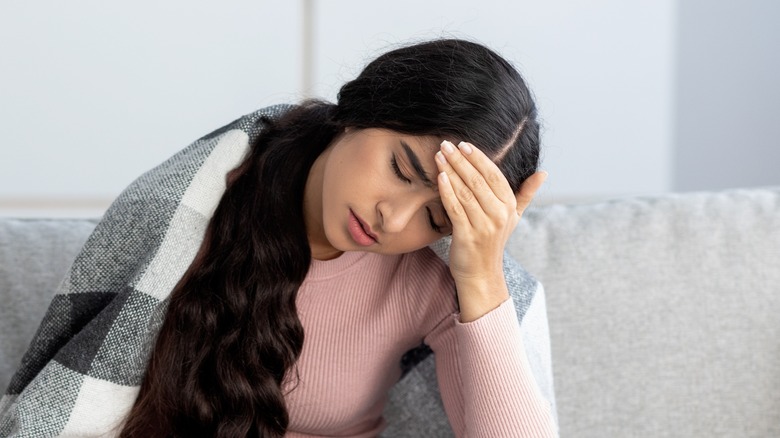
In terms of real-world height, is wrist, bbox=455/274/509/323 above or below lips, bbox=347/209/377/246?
below

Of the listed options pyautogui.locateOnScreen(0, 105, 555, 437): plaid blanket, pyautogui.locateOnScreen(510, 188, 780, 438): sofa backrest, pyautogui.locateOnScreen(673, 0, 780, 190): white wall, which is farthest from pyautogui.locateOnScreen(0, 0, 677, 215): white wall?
pyautogui.locateOnScreen(0, 105, 555, 437): plaid blanket

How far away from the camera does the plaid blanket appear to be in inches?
50.6

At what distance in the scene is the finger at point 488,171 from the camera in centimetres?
118

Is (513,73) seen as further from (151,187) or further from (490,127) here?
(151,187)

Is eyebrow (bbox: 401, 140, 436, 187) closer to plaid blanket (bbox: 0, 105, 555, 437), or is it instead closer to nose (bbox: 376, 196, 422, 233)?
nose (bbox: 376, 196, 422, 233)

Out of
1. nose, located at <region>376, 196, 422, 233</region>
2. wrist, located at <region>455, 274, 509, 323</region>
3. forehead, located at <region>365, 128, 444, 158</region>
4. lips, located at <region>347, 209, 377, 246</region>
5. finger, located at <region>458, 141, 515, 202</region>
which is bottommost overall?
wrist, located at <region>455, 274, 509, 323</region>

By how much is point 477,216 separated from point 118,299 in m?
0.51

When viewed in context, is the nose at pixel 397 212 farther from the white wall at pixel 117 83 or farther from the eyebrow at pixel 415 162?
the white wall at pixel 117 83

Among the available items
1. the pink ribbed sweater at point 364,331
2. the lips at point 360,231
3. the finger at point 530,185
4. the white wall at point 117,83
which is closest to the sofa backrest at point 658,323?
the pink ribbed sweater at point 364,331

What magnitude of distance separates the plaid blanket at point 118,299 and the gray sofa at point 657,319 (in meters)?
0.31

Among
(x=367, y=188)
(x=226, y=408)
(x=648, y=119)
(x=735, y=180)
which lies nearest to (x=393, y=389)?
(x=226, y=408)

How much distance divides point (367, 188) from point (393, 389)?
527 millimetres

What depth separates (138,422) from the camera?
136 centimetres

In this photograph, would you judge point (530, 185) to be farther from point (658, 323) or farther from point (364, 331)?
point (658, 323)
